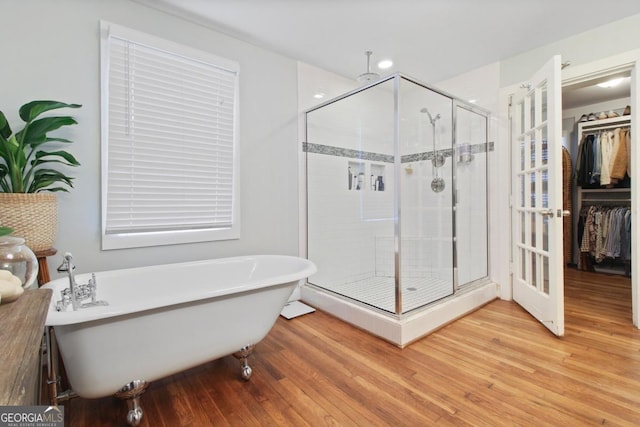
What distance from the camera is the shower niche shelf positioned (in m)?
3.24

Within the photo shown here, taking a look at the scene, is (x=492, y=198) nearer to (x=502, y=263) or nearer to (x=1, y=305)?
(x=502, y=263)

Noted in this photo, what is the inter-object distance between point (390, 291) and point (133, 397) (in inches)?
74.5

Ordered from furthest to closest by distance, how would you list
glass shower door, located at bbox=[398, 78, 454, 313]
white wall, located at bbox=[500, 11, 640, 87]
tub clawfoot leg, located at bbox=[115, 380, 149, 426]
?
glass shower door, located at bbox=[398, 78, 454, 313] < white wall, located at bbox=[500, 11, 640, 87] < tub clawfoot leg, located at bbox=[115, 380, 149, 426]

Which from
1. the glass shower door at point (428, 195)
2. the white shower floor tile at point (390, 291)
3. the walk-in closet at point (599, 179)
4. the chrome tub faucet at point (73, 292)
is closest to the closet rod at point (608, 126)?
the walk-in closet at point (599, 179)

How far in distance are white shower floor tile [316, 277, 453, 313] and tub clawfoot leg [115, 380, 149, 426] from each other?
5.11 feet

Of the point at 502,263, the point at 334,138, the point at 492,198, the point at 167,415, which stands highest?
the point at 334,138

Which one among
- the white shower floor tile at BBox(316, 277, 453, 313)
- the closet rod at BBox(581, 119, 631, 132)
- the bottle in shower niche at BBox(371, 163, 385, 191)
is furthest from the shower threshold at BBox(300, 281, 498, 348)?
the closet rod at BBox(581, 119, 631, 132)

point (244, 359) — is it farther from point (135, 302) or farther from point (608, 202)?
point (608, 202)

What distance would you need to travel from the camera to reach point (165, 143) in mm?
2217

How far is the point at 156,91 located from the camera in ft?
7.13

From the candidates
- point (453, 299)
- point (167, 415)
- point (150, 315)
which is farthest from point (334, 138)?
point (167, 415)

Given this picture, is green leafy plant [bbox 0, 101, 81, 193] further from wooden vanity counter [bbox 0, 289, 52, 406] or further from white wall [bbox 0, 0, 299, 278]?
wooden vanity counter [bbox 0, 289, 52, 406]

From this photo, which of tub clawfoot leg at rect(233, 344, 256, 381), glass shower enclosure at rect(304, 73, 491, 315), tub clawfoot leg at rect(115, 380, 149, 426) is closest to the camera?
tub clawfoot leg at rect(115, 380, 149, 426)

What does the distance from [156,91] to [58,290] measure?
1.42m
